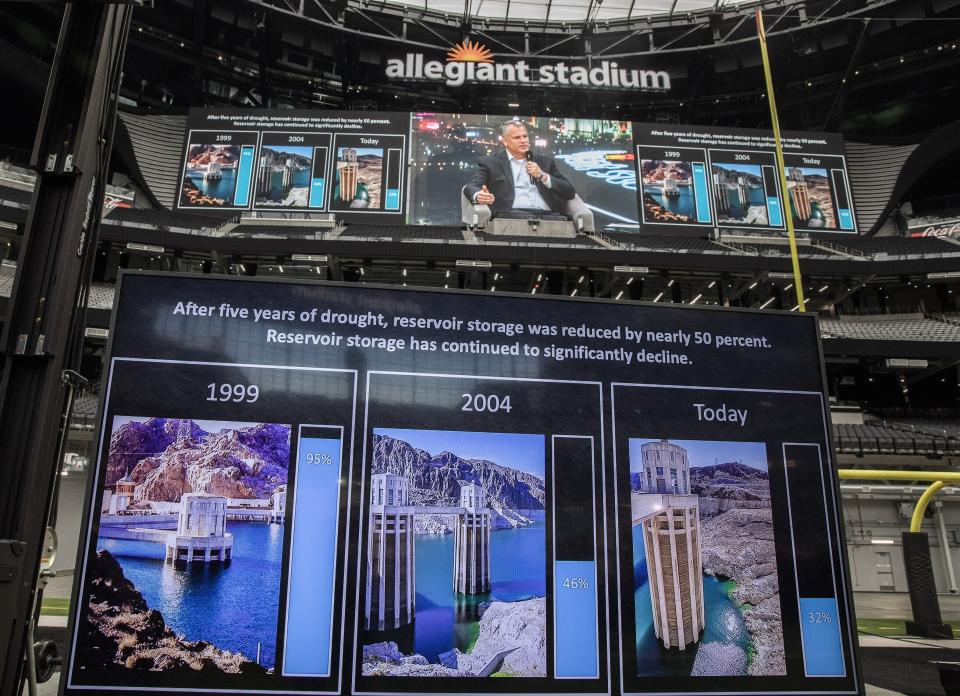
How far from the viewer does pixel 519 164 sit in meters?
31.9

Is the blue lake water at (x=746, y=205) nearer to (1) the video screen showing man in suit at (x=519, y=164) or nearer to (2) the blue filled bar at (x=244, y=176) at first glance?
(1) the video screen showing man in suit at (x=519, y=164)

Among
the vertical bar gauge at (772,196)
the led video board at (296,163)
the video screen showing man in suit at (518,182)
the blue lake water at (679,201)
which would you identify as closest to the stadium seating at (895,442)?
the vertical bar gauge at (772,196)

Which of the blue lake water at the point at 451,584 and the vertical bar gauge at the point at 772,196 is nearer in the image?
the blue lake water at the point at 451,584

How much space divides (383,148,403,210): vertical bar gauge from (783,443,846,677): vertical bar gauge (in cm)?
2831

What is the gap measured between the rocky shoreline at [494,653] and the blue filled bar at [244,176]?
101ft

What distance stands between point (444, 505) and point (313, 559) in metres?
0.79

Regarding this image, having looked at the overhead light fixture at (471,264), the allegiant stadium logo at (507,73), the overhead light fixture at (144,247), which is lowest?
the overhead light fixture at (471,264)

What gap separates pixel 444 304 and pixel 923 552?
1199 centimetres

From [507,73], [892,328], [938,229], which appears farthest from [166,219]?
[938,229]

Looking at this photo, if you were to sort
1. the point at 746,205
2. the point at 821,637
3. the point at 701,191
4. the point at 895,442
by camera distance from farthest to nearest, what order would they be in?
1. the point at 701,191
2. the point at 746,205
3. the point at 895,442
4. the point at 821,637

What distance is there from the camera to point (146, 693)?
3.28 meters

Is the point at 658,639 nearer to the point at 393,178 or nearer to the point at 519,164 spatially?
the point at 393,178

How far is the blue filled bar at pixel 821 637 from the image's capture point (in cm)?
374

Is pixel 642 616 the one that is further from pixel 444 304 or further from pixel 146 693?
pixel 146 693
